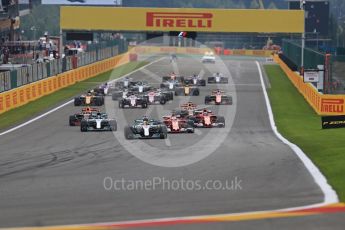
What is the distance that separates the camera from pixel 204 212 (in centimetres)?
1363

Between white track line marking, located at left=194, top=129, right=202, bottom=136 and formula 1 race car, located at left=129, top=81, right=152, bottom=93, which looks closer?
white track line marking, located at left=194, top=129, right=202, bottom=136

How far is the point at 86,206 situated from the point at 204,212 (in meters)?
2.01

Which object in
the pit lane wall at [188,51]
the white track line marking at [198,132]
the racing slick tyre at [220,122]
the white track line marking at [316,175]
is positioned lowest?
the white track line marking at [198,132]

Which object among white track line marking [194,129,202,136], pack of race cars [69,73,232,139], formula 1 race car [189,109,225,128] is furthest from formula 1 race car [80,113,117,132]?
formula 1 race car [189,109,225,128]

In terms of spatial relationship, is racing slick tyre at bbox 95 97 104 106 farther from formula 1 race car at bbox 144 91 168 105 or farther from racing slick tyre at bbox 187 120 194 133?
racing slick tyre at bbox 187 120 194 133

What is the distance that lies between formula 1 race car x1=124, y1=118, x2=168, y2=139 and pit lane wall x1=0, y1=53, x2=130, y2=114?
46.7 ft

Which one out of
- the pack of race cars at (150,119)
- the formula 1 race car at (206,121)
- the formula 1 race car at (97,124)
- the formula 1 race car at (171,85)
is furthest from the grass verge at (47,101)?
the formula 1 race car at (206,121)

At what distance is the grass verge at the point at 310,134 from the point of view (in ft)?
62.2

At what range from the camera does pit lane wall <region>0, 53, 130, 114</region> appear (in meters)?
43.0

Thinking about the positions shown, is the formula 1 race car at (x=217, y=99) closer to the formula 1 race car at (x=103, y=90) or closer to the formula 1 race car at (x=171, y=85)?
the formula 1 race car at (x=103, y=90)

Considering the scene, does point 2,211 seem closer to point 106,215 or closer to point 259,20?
point 106,215

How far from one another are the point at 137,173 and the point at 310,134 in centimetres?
1286

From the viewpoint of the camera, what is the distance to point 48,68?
56.4 m

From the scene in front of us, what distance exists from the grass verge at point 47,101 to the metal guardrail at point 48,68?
1.27 m
